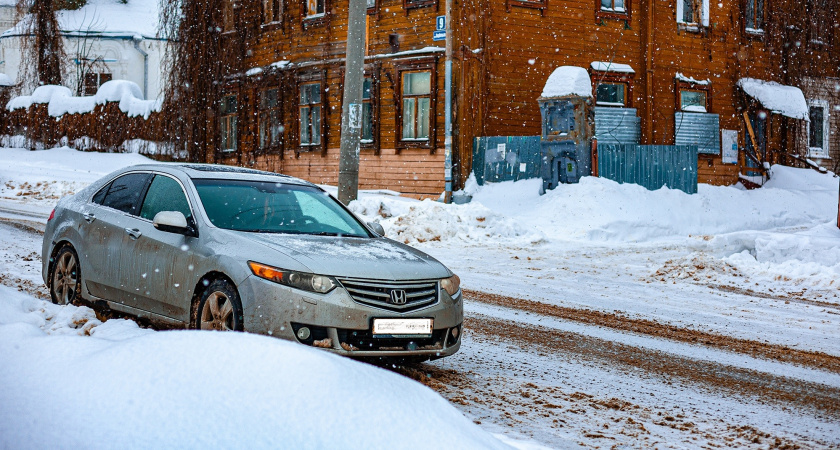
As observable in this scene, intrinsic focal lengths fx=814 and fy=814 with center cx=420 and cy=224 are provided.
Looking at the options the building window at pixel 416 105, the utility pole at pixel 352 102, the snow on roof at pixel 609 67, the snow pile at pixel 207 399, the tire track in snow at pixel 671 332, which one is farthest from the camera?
the snow on roof at pixel 609 67

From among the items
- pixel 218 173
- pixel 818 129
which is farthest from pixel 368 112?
pixel 218 173

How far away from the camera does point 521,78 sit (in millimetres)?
22781

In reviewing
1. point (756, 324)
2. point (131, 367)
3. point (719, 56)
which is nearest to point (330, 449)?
point (131, 367)

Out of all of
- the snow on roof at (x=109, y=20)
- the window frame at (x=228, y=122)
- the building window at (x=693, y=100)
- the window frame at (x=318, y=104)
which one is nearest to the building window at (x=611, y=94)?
the building window at (x=693, y=100)

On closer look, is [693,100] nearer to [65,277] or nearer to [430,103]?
[430,103]

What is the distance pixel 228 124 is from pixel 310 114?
188 inches

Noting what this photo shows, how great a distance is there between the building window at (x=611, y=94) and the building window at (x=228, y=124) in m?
12.7

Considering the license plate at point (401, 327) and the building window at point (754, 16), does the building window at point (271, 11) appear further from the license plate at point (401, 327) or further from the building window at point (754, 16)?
the license plate at point (401, 327)

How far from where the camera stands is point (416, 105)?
907 inches

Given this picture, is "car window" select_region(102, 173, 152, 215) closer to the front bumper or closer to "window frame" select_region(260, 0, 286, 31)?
the front bumper

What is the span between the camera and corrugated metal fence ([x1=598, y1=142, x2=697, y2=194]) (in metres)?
20.5

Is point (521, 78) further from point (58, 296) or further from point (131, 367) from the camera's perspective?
point (131, 367)

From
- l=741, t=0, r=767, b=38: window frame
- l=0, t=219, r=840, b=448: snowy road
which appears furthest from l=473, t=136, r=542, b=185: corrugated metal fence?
l=0, t=219, r=840, b=448: snowy road

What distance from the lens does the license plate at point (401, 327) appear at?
5.36m
